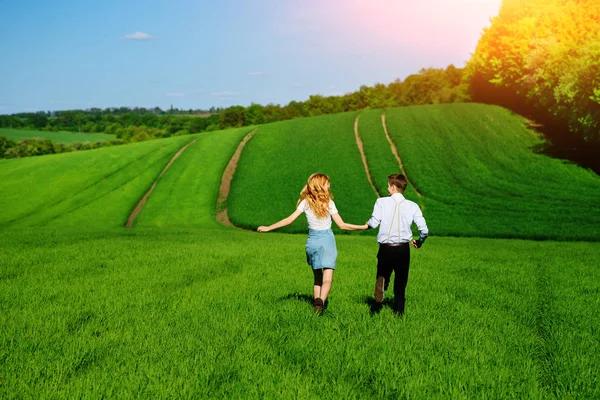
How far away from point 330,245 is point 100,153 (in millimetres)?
61641

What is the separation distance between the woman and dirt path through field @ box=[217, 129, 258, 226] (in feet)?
105

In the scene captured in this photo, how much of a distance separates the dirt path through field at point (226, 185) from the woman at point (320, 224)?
105ft

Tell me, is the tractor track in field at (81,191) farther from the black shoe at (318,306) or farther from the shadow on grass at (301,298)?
the black shoe at (318,306)

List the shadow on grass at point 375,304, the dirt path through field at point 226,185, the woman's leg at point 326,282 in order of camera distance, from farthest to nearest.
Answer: the dirt path through field at point 226,185 < the shadow on grass at point 375,304 < the woman's leg at point 326,282

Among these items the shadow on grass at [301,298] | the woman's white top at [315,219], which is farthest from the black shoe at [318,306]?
the woman's white top at [315,219]


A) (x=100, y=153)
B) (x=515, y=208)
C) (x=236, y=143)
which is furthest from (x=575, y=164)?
(x=100, y=153)

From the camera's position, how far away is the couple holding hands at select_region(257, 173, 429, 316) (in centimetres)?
812

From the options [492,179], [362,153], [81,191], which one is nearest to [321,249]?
[492,179]

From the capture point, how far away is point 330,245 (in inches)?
334

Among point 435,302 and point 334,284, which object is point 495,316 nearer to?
point 435,302

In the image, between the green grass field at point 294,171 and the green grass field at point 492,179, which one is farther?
the green grass field at point 294,171

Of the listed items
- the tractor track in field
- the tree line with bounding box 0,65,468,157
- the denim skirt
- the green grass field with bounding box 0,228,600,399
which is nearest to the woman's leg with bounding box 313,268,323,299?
the denim skirt

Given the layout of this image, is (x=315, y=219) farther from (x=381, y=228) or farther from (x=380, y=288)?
(x=380, y=288)

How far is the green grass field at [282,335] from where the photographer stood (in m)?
5.60
